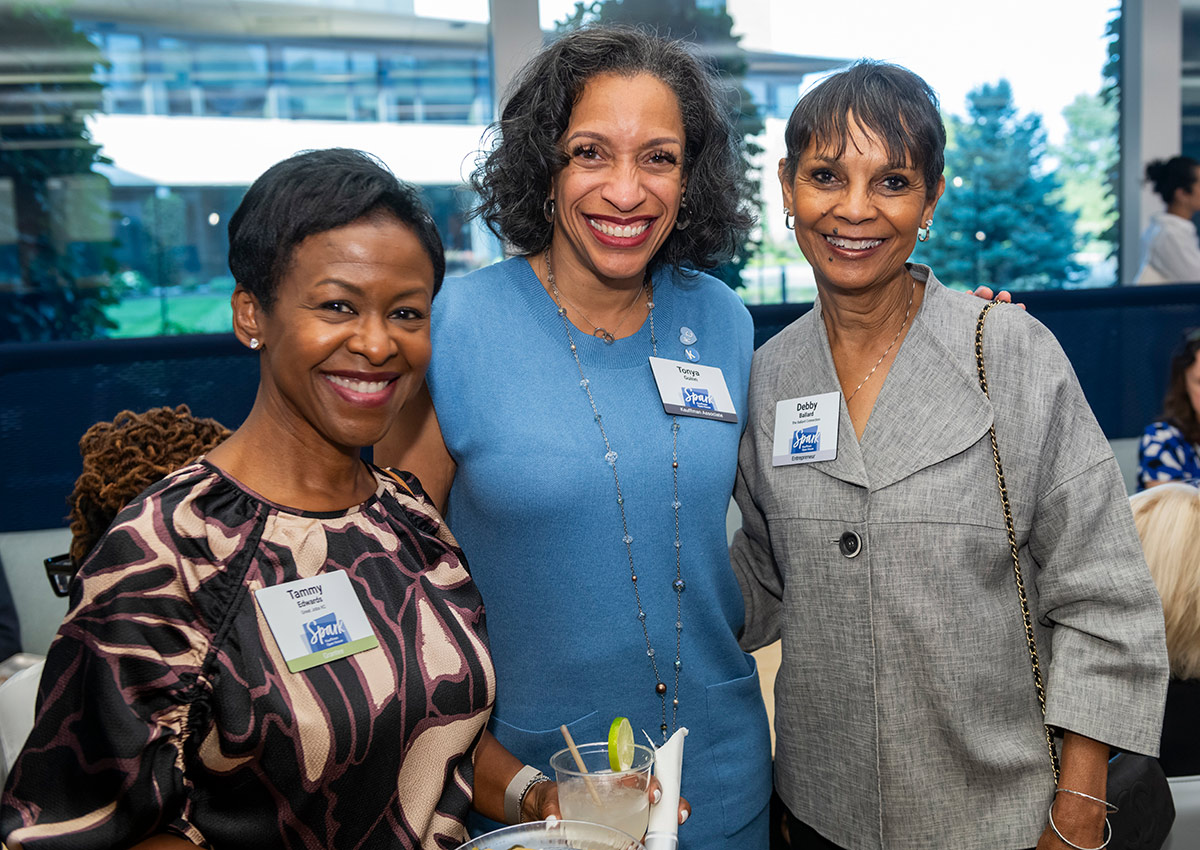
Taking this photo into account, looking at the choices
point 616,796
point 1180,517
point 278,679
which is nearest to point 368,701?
point 278,679

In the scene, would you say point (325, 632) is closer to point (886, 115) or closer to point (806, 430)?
point (806, 430)

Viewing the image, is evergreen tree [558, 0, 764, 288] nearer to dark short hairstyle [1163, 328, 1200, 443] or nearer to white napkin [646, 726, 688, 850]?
dark short hairstyle [1163, 328, 1200, 443]

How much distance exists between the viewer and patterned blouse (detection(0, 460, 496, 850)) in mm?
1018

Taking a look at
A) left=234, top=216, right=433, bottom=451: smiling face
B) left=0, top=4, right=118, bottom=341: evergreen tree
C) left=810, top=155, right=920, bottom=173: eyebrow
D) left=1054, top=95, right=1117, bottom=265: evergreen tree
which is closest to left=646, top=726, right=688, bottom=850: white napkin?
left=234, top=216, right=433, bottom=451: smiling face

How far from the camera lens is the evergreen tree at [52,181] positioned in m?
6.44

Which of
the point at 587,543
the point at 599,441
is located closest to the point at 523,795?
the point at 587,543

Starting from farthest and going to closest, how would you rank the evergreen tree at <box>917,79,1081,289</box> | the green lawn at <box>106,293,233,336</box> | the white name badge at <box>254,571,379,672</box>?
1. the evergreen tree at <box>917,79,1081,289</box>
2. the green lawn at <box>106,293,233,336</box>
3. the white name badge at <box>254,571,379,672</box>

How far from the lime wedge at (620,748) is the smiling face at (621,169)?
800 mm

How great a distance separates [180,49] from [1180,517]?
6.60 metres

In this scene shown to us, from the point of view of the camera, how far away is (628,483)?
64.5 inches

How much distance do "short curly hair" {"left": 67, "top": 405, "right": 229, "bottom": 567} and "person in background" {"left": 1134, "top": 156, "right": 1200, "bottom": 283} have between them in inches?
254

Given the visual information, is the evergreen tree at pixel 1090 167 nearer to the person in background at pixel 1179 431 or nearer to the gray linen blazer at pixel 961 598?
the person in background at pixel 1179 431

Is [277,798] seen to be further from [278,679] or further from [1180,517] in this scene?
[1180,517]

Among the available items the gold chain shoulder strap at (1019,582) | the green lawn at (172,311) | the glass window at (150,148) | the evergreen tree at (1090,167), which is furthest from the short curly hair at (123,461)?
the evergreen tree at (1090,167)
